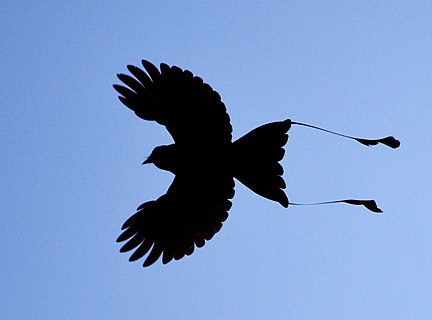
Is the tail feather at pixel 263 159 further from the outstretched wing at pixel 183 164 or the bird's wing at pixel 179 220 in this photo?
the bird's wing at pixel 179 220

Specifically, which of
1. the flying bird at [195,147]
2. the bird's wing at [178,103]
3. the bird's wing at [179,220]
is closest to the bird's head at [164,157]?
the flying bird at [195,147]

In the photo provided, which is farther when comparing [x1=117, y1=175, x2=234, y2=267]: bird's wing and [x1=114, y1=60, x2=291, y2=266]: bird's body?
[x1=117, y1=175, x2=234, y2=267]: bird's wing

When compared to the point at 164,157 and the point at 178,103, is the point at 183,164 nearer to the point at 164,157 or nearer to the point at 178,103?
the point at 164,157

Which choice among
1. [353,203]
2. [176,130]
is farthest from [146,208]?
[353,203]

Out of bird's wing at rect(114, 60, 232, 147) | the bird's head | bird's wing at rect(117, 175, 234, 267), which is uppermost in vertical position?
bird's wing at rect(114, 60, 232, 147)

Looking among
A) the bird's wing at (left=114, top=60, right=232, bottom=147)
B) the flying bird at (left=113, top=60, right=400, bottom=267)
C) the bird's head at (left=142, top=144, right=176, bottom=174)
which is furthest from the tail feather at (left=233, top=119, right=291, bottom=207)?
the bird's head at (left=142, top=144, right=176, bottom=174)

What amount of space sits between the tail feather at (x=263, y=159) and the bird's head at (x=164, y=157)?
0.90m

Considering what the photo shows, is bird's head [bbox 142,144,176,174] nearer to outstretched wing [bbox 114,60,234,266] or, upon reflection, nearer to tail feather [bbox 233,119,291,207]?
outstretched wing [bbox 114,60,234,266]

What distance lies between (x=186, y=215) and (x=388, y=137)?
3.31m

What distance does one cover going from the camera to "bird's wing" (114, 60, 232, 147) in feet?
33.6

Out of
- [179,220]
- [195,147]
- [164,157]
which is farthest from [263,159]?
[179,220]

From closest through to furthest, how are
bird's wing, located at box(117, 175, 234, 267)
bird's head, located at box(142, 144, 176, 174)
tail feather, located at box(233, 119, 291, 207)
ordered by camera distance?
bird's head, located at box(142, 144, 176, 174), tail feather, located at box(233, 119, 291, 207), bird's wing, located at box(117, 175, 234, 267)

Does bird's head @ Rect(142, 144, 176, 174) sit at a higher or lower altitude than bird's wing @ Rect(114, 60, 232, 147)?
lower

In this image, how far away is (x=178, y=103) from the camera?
1038cm
